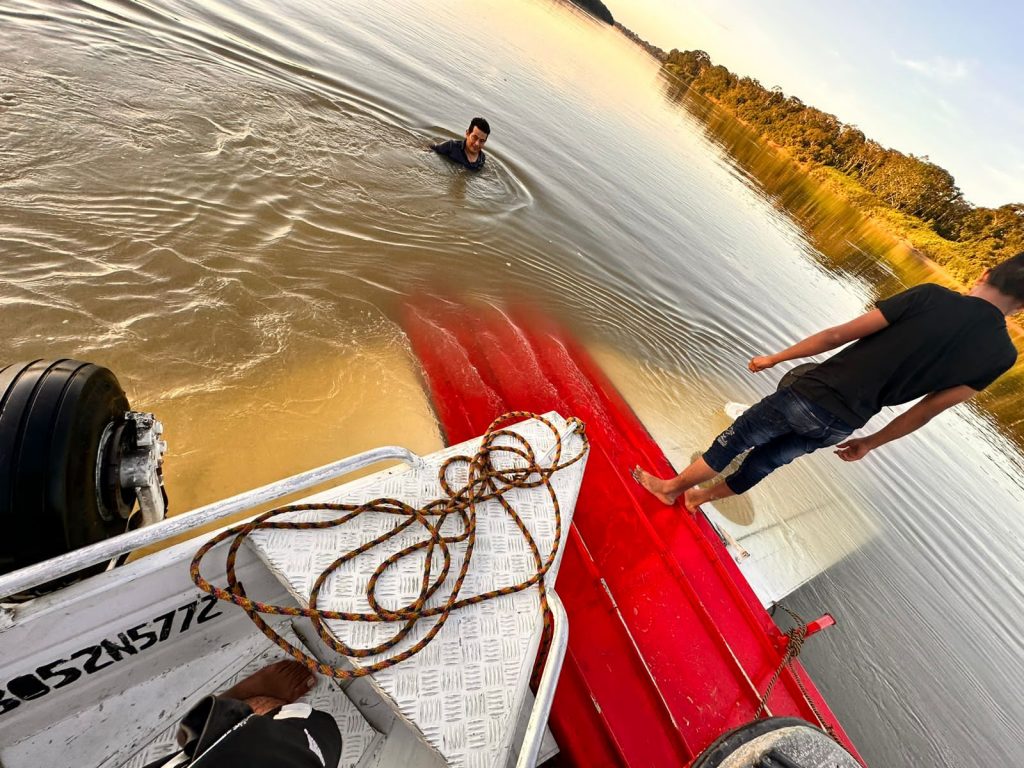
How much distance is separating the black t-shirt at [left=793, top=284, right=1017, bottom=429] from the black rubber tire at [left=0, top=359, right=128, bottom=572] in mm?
3200

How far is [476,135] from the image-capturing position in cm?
651

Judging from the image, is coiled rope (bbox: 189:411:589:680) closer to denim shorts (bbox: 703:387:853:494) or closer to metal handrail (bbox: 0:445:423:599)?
metal handrail (bbox: 0:445:423:599)

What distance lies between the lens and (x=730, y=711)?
2293mm

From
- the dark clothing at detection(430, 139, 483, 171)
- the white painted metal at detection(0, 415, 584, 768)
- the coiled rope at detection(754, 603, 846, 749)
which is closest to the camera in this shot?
the white painted metal at detection(0, 415, 584, 768)

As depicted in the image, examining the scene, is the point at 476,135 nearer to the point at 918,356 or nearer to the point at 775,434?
the point at 775,434

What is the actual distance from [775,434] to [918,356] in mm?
762

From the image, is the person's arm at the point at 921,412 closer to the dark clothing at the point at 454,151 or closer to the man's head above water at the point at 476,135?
the man's head above water at the point at 476,135

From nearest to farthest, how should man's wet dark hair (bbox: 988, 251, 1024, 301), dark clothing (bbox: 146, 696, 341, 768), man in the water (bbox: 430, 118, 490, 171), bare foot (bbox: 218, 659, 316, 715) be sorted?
dark clothing (bbox: 146, 696, 341, 768) → bare foot (bbox: 218, 659, 316, 715) → man's wet dark hair (bbox: 988, 251, 1024, 301) → man in the water (bbox: 430, 118, 490, 171)

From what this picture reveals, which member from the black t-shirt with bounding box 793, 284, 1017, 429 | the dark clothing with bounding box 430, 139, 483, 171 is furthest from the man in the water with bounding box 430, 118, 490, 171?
the black t-shirt with bounding box 793, 284, 1017, 429

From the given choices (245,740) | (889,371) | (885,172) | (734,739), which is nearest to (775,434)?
(889,371)

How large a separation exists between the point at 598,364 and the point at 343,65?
25.8 ft

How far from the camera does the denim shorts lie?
2479mm

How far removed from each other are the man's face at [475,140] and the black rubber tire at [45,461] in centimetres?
618

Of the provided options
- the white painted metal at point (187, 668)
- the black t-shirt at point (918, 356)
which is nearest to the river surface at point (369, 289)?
the white painted metal at point (187, 668)
